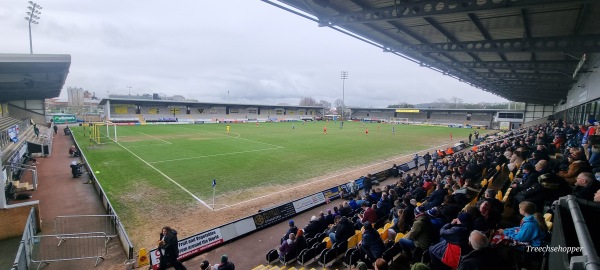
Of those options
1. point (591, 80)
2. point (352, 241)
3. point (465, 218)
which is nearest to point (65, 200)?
point (352, 241)

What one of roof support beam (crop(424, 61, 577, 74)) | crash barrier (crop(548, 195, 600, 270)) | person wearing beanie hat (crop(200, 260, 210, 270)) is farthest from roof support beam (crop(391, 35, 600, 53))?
person wearing beanie hat (crop(200, 260, 210, 270))

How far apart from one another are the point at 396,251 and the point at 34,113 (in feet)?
182

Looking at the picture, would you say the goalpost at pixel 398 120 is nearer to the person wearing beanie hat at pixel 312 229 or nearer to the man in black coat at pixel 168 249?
the person wearing beanie hat at pixel 312 229

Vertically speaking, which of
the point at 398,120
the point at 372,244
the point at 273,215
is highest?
the point at 398,120

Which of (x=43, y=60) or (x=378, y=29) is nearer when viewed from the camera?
(x=43, y=60)

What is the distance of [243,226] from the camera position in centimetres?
1005

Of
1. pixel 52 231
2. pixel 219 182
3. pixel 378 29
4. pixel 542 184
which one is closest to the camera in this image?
pixel 542 184

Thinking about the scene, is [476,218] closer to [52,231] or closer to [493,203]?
[493,203]

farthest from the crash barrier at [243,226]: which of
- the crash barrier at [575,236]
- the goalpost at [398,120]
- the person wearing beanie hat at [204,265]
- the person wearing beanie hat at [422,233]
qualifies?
the goalpost at [398,120]

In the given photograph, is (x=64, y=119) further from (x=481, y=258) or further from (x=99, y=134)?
(x=481, y=258)

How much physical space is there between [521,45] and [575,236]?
1218cm

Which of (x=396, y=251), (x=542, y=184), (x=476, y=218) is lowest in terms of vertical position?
(x=396, y=251)

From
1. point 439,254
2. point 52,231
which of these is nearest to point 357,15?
point 439,254

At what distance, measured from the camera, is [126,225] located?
1092 cm
